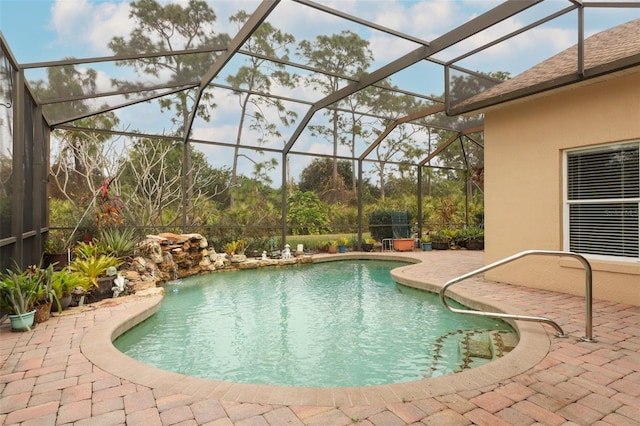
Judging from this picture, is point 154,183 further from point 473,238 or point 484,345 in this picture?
point 473,238

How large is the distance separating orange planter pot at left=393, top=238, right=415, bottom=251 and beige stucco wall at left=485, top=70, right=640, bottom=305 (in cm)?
632

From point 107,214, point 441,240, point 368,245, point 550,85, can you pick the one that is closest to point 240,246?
point 107,214

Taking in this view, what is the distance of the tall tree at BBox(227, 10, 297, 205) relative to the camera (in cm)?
825

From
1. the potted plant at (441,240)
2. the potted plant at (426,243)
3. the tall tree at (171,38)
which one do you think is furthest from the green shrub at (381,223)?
the tall tree at (171,38)

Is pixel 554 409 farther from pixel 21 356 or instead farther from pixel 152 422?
pixel 21 356

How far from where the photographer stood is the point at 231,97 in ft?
44.5

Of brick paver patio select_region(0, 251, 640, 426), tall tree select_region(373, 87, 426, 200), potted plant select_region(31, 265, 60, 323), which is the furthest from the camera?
tall tree select_region(373, 87, 426, 200)

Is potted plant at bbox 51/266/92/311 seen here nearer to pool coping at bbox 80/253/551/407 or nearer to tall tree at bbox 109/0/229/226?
pool coping at bbox 80/253/551/407

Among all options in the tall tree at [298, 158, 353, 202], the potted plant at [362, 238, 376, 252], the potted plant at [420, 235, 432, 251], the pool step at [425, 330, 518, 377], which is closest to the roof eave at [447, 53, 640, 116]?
the pool step at [425, 330, 518, 377]

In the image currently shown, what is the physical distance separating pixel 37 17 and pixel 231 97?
8665mm

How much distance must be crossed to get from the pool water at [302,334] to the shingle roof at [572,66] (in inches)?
142

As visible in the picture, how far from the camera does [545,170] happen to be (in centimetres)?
591

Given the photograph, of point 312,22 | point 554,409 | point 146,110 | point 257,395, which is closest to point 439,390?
point 554,409

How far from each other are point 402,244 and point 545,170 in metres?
7.70
